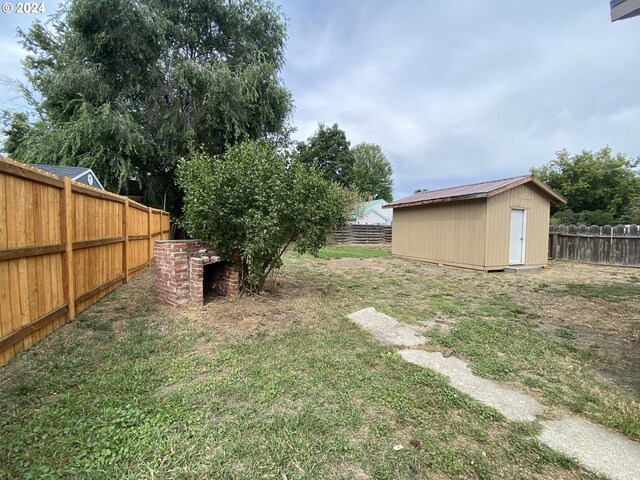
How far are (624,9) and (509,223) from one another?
7.76 meters

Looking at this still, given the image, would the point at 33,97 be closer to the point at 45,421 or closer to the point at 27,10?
the point at 27,10

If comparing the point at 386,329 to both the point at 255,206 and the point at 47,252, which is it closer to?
the point at 255,206

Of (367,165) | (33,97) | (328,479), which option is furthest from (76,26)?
(367,165)

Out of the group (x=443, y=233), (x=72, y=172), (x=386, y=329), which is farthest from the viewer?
(x=443, y=233)

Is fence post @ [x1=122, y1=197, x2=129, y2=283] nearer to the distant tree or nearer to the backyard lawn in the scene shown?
the backyard lawn

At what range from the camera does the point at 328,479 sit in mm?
1567

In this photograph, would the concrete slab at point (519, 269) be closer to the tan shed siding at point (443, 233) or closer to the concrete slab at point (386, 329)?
the tan shed siding at point (443, 233)

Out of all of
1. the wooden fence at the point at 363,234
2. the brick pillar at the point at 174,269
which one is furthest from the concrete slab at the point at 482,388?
the wooden fence at the point at 363,234

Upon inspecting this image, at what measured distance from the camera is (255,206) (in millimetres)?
4398

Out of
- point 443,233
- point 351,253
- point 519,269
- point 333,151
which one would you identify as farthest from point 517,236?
point 333,151

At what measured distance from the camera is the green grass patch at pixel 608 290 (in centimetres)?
600

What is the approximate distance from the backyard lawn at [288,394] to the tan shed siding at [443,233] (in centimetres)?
488

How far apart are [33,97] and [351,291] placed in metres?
21.4

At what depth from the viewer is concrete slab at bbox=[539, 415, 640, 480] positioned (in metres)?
1.71
